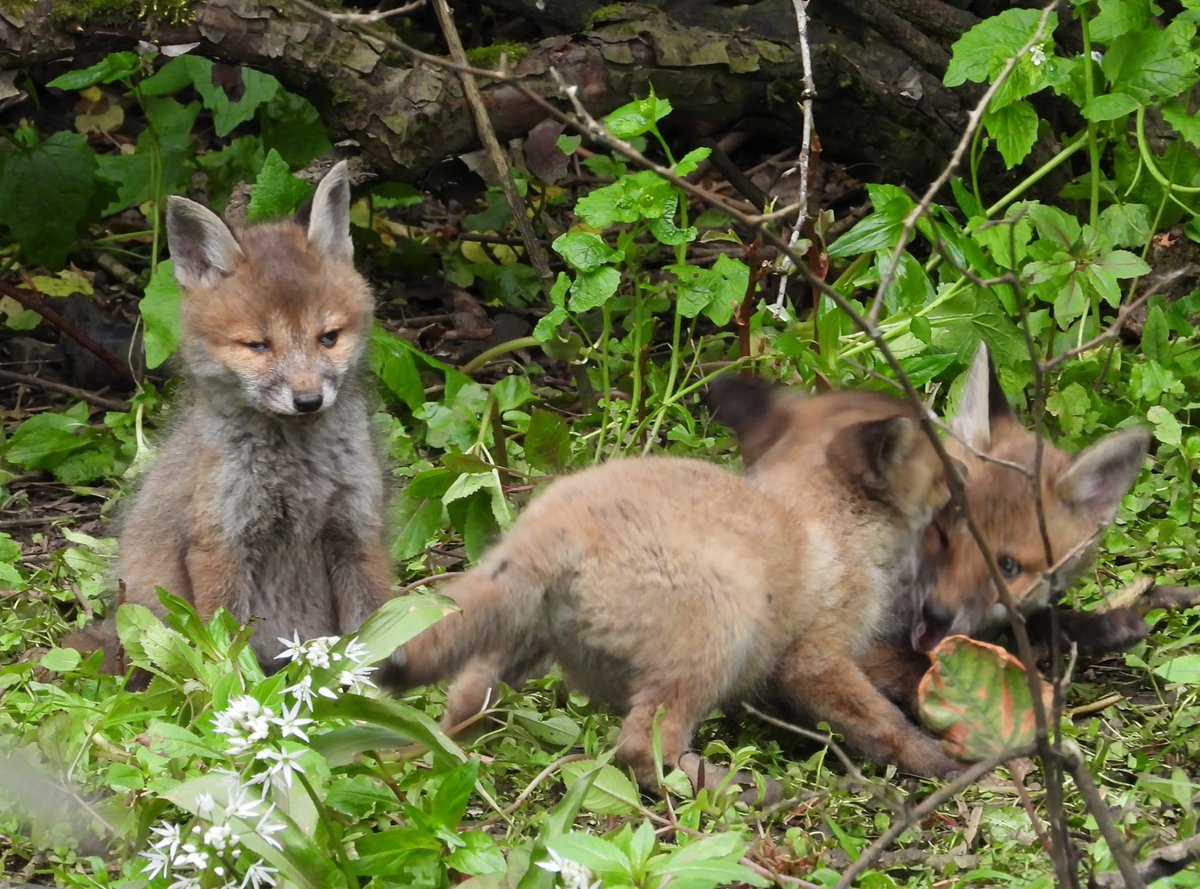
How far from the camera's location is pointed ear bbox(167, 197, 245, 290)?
4.92m

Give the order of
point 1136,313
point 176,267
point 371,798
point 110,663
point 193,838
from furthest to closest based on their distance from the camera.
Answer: point 1136,313, point 176,267, point 110,663, point 371,798, point 193,838

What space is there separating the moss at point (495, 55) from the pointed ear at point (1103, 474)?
134 inches

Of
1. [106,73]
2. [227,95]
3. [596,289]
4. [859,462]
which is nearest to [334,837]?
[859,462]

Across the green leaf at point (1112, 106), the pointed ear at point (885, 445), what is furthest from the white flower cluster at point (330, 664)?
the green leaf at point (1112, 106)

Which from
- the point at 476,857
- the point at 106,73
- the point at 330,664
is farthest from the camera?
the point at 106,73

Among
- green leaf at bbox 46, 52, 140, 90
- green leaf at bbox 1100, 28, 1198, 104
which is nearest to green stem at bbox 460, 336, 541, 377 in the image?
green leaf at bbox 46, 52, 140, 90

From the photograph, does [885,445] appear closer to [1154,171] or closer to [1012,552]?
[1012,552]

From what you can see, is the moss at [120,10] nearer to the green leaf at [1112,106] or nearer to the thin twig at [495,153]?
the thin twig at [495,153]

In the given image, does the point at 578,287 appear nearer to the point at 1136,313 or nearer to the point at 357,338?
the point at 357,338

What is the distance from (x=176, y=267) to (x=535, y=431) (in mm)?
1394

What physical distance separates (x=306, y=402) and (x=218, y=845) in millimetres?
2027

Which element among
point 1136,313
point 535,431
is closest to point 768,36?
point 1136,313

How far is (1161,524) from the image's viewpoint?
5.20 metres

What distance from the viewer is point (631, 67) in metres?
6.78
